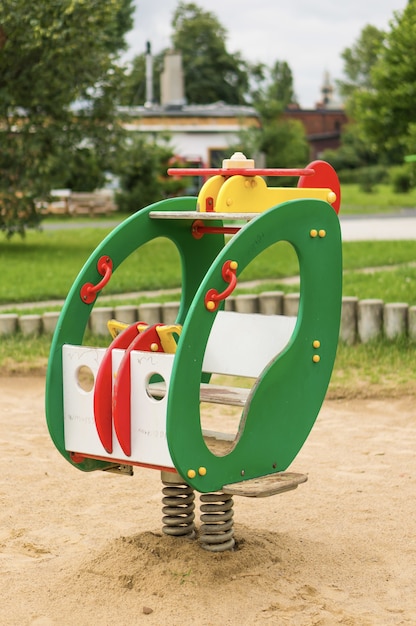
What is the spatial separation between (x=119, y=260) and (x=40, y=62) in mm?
11830

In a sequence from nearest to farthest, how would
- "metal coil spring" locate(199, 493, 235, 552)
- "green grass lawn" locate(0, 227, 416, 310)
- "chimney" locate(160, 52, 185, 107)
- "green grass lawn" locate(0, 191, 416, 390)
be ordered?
"metal coil spring" locate(199, 493, 235, 552)
"green grass lawn" locate(0, 191, 416, 390)
"green grass lawn" locate(0, 227, 416, 310)
"chimney" locate(160, 52, 185, 107)

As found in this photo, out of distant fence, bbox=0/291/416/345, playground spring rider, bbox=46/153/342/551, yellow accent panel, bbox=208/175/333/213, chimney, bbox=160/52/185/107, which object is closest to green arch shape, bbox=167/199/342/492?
playground spring rider, bbox=46/153/342/551

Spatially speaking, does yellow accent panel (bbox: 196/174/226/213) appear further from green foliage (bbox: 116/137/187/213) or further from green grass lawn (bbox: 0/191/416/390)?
green foliage (bbox: 116/137/187/213)

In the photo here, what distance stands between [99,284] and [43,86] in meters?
12.3

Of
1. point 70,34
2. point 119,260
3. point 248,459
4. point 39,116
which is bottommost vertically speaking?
point 248,459

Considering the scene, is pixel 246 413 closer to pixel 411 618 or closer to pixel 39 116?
pixel 411 618

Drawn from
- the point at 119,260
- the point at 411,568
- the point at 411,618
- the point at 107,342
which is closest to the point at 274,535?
the point at 411,568

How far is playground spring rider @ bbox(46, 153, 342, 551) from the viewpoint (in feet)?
12.7

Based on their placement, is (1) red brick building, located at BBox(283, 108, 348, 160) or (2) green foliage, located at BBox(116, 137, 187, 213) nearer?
(2) green foliage, located at BBox(116, 137, 187, 213)

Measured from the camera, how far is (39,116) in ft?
53.8

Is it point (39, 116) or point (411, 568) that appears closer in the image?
point (411, 568)

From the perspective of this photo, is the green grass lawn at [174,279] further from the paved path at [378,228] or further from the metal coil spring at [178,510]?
the metal coil spring at [178,510]

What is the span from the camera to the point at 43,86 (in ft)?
52.8

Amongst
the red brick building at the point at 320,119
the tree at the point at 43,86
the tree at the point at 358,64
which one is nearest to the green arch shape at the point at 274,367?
the tree at the point at 43,86
